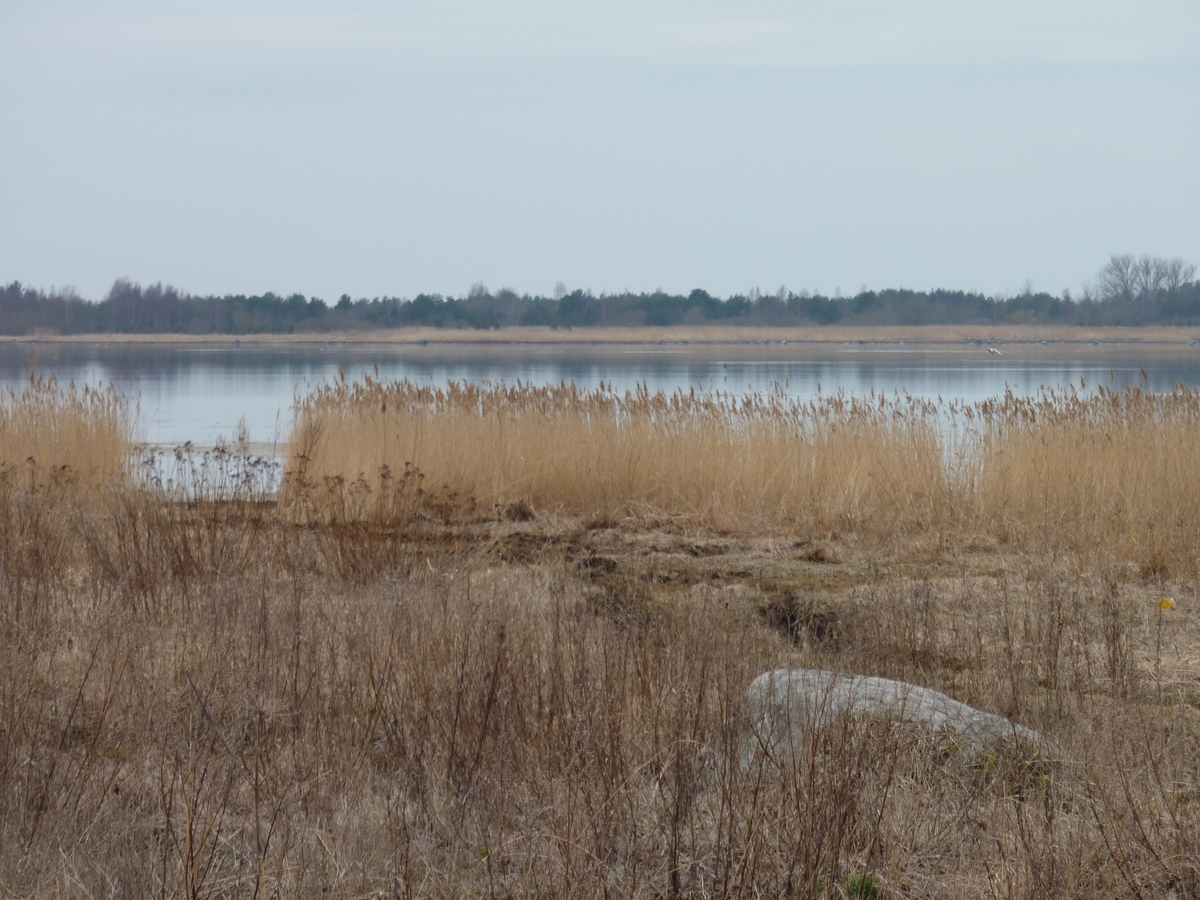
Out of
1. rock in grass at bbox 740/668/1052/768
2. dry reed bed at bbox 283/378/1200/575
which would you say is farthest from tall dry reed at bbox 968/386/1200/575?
rock in grass at bbox 740/668/1052/768

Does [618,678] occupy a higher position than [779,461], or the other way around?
[779,461]

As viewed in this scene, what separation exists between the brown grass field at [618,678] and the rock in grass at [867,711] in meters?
0.09

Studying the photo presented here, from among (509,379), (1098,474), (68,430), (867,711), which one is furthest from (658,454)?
(509,379)

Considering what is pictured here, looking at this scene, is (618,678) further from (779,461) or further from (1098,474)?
(1098,474)

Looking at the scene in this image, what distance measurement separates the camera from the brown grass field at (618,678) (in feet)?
9.15

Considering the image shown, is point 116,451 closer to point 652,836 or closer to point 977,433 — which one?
point 977,433

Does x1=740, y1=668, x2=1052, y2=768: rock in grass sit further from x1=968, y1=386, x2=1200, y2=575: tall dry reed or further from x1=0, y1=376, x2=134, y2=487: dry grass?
x1=0, y1=376, x2=134, y2=487: dry grass

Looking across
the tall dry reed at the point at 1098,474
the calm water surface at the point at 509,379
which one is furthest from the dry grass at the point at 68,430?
the tall dry reed at the point at 1098,474

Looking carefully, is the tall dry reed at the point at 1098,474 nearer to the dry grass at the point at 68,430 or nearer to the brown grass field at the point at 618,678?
the brown grass field at the point at 618,678

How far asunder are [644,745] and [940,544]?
564cm

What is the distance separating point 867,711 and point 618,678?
0.99 m

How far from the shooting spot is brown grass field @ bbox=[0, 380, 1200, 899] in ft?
9.15

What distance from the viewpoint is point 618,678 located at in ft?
13.1

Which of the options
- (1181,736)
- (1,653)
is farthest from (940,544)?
(1,653)
